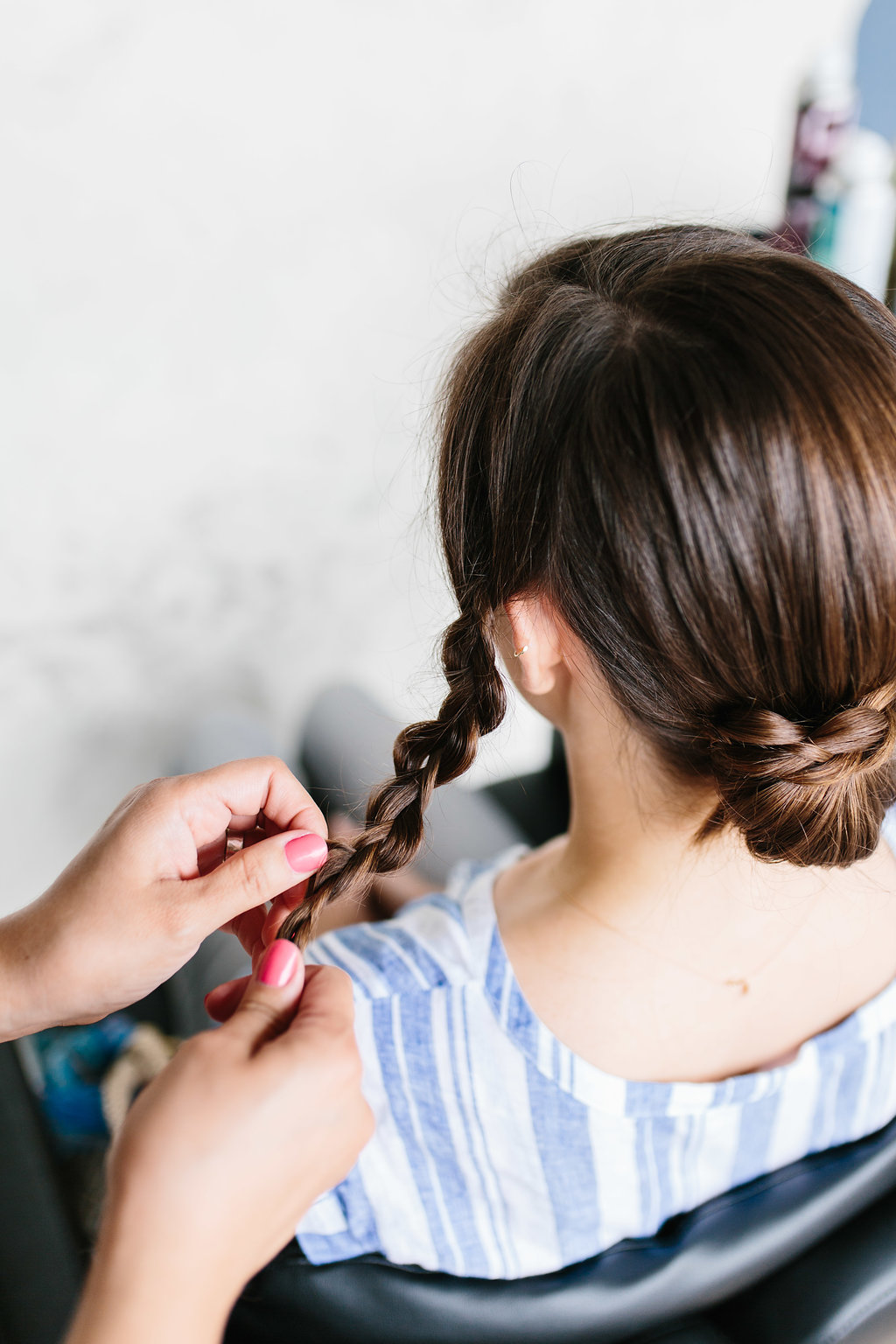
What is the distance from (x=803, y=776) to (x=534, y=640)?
22 cm

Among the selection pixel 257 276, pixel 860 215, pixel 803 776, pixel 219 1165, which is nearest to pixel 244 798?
pixel 219 1165

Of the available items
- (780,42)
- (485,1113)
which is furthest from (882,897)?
(780,42)

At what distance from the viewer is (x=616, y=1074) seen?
0.71 metres

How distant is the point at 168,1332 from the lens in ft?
1.52

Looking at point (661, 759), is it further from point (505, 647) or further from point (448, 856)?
point (448, 856)

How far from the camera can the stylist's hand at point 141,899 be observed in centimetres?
67

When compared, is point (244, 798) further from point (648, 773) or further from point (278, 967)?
point (648, 773)

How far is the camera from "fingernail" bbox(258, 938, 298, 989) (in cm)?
Result: 59

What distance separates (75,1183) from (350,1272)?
832 millimetres

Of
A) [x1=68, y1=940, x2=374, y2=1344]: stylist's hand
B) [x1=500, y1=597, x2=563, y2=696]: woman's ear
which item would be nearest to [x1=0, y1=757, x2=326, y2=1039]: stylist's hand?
[x1=68, y1=940, x2=374, y2=1344]: stylist's hand

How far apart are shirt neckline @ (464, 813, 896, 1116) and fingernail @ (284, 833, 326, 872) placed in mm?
183

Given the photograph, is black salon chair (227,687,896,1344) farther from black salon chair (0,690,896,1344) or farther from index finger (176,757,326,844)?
index finger (176,757,326,844)

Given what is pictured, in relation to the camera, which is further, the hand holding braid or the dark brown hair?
the hand holding braid

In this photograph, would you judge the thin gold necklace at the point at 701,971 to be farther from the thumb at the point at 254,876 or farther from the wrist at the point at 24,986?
the wrist at the point at 24,986
